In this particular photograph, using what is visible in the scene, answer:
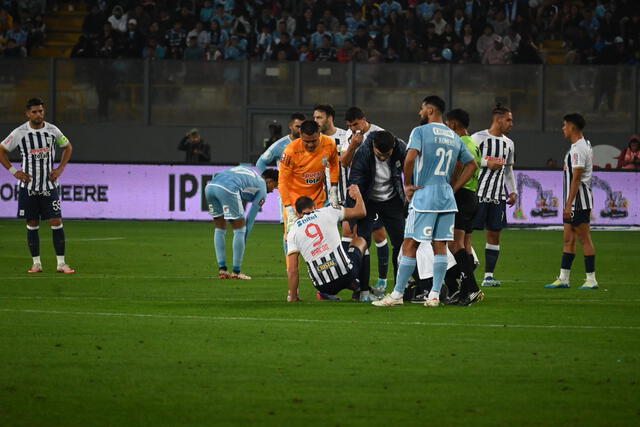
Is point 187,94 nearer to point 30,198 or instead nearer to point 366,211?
point 30,198

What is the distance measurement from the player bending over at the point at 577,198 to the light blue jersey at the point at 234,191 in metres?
3.90

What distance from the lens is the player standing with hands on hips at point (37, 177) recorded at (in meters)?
15.6

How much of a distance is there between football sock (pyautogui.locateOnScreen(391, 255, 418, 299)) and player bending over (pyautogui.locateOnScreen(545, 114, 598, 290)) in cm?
319

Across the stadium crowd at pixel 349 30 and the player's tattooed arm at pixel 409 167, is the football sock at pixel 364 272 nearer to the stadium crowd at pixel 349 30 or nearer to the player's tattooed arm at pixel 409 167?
the player's tattooed arm at pixel 409 167

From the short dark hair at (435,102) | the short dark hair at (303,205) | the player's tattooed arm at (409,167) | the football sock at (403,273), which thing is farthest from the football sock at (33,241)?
the short dark hair at (435,102)

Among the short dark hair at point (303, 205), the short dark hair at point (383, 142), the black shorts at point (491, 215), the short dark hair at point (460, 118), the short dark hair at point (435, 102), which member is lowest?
the black shorts at point (491, 215)

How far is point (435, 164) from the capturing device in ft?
36.9

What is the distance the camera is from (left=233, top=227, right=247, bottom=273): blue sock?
49.8ft

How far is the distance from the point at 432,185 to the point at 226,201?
4699mm

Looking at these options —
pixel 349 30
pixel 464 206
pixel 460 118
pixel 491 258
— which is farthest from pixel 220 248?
pixel 349 30

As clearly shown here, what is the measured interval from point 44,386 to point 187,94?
964 inches

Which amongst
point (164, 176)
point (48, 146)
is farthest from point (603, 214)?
point (48, 146)

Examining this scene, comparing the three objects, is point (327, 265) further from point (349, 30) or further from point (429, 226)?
point (349, 30)

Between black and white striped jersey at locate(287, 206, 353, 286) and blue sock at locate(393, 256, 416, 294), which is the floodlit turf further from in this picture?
black and white striped jersey at locate(287, 206, 353, 286)
